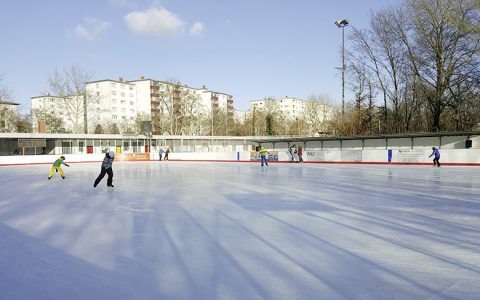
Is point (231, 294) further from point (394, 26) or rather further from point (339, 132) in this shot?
point (339, 132)

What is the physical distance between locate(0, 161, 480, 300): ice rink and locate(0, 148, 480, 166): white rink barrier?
17432mm

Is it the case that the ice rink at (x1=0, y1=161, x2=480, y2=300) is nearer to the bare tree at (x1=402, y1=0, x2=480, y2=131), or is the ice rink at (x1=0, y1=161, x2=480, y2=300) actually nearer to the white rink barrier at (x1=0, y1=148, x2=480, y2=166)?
the white rink barrier at (x1=0, y1=148, x2=480, y2=166)

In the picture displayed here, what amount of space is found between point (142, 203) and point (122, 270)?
5.19m

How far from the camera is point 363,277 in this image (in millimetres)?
3830

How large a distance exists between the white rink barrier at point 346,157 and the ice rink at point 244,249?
17.4 m

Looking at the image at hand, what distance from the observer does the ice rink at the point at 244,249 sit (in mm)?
3598

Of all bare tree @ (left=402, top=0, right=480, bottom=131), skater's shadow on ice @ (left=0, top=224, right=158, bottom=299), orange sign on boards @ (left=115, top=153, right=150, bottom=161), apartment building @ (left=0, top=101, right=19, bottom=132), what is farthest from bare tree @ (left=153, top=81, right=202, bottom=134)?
skater's shadow on ice @ (left=0, top=224, right=158, bottom=299)

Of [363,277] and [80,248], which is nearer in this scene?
[363,277]

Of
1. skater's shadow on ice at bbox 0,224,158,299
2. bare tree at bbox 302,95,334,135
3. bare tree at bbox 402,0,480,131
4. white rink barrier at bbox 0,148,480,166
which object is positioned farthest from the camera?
bare tree at bbox 302,95,334,135

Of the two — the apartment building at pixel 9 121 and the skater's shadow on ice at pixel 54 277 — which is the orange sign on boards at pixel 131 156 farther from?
the skater's shadow on ice at pixel 54 277

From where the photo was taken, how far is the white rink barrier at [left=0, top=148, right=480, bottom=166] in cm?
2436

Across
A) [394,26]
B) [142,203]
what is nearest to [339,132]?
[394,26]

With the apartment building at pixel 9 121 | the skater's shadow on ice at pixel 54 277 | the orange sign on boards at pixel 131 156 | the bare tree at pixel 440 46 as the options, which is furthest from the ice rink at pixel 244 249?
the apartment building at pixel 9 121

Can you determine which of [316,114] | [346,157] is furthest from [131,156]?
[316,114]
